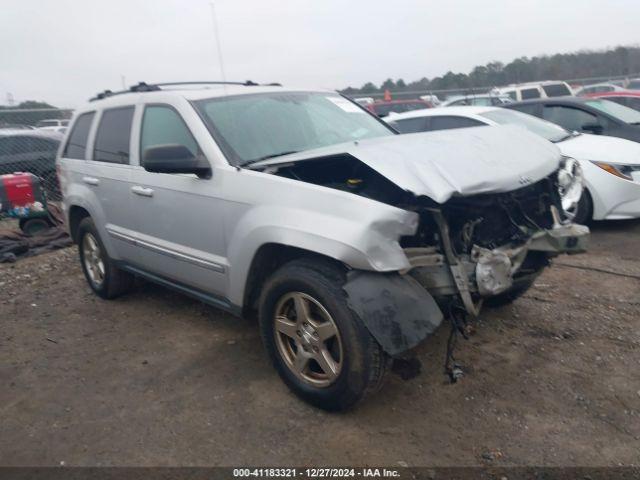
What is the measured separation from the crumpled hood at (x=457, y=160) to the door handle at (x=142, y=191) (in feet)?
3.48

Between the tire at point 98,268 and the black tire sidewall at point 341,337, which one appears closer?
the black tire sidewall at point 341,337

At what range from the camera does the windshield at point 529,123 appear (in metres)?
6.97

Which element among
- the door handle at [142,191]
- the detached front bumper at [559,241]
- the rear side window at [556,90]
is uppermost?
the door handle at [142,191]

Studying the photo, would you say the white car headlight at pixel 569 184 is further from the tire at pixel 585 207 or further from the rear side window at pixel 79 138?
the rear side window at pixel 79 138

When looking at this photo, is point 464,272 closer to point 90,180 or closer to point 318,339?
point 318,339

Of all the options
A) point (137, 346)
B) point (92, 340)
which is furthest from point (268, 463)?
point (92, 340)

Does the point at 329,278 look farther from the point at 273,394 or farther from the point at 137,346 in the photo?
the point at 137,346

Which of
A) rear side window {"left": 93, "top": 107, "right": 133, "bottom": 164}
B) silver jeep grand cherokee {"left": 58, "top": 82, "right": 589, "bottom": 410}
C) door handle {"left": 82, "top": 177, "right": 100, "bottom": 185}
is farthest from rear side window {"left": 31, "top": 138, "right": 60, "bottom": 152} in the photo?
silver jeep grand cherokee {"left": 58, "top": 82, "right": 589, "bottom": 410}

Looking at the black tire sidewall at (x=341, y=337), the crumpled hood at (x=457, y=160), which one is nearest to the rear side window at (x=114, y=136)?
the crumpled hood at (x=457, y=160)

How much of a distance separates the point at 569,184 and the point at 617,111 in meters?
5.26

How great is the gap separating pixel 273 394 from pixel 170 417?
1.99 feet

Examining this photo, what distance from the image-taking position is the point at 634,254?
5566 millimetres

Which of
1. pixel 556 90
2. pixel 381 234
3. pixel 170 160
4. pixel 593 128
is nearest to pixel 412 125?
pixel 593 128

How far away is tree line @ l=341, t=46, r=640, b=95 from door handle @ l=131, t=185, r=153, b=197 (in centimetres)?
2245
